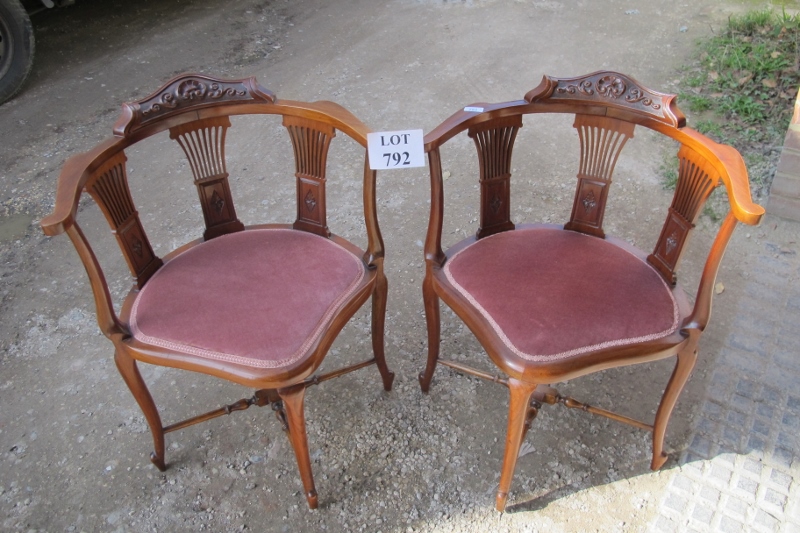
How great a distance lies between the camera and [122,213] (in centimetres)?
174

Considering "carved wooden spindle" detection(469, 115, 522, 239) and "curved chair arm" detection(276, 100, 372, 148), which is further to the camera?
"carved wooden spindle" detection(469, 115, 522, 239)

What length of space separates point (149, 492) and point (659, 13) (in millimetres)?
4931

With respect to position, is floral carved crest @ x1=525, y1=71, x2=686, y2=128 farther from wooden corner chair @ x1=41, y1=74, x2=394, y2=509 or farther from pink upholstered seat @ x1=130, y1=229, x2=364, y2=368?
pink upholstered seat @ x1=130, y1=229, x2=364, y2=368

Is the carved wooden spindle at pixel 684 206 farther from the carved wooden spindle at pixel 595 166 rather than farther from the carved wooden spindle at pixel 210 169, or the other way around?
the carved wooden spindle at pixel 210 169

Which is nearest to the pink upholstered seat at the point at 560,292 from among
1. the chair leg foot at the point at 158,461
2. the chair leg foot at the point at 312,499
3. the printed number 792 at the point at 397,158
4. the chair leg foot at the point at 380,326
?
the chair leg foot at the point at 380,326

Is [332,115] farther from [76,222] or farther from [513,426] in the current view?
[513,426]

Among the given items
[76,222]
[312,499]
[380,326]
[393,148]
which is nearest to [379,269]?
[380,326]

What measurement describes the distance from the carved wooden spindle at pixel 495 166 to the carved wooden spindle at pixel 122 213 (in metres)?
1.00

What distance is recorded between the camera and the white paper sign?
1.70 meters

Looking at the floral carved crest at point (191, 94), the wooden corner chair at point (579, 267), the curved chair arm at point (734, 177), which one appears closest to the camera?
the curved chair arm at point (734, 177)

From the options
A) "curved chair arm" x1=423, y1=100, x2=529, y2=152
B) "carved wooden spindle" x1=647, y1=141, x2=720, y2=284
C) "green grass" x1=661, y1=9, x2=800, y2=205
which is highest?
"curved chair arm" x1=423, y1=100, x2=529, y2=152

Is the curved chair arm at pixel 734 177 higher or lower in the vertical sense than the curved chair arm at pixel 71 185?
lower

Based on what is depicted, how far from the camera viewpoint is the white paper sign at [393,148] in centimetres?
170

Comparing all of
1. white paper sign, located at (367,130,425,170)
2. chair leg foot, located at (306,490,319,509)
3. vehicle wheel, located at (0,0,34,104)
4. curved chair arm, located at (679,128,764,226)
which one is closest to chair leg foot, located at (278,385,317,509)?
chair leg foot, located at (306,490,319,509)
